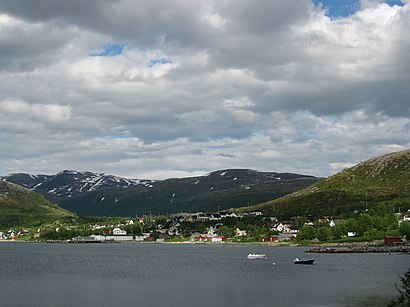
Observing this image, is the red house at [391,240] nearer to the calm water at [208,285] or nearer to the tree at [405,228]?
the tree at [405,228]

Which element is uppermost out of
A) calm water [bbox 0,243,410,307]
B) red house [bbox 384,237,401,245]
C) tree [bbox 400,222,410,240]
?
tree [bbox 400,222,410,240]

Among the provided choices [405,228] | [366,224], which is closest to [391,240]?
[405,228]

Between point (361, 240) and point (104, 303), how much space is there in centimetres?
13129

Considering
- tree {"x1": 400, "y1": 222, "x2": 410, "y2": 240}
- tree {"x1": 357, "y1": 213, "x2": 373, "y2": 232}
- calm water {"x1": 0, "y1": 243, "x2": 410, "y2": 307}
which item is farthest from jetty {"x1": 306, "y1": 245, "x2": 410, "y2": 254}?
calm water {"x1": 0, "y1": 243, "x2": 410, "y2": 307}

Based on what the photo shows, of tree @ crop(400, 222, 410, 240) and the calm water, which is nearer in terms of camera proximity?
the calm water

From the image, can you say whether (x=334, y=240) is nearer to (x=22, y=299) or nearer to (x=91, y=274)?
(x=91, y=274)

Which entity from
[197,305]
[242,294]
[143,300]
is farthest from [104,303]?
[242,294]

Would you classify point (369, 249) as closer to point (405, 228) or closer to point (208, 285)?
point (405, 228)

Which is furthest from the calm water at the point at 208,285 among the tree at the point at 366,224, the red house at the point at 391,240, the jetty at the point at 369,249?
the tree at the point at 366,224

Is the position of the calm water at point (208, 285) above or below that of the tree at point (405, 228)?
below

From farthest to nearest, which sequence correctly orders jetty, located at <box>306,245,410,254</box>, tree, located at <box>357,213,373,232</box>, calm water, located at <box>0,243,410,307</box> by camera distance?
tree, located at <box>357,213,373,232</box> < jetty, located at <box>306,245,410,254</box> < calm water, located at <box>0,243,410,307</box>

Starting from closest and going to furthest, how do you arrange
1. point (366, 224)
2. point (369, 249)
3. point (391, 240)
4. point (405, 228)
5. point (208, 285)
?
point (208, 285), point (369, 249), point (405, 228), point (391, 240), point (366, 224)

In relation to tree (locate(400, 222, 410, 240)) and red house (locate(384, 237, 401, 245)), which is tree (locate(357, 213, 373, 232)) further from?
tree (locate(400, 222, 410, 240))

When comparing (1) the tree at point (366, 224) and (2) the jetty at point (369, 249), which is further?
(1) the tree at point (366, 224)
